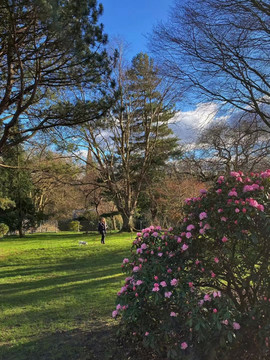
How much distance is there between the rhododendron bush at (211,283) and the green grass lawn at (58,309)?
101 cm

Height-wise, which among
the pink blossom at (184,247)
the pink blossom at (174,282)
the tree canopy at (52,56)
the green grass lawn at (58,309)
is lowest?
the green grass lawn at (58,309)

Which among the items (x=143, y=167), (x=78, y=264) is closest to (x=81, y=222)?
(x=143, y=167)

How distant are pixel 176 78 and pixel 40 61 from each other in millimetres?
3647

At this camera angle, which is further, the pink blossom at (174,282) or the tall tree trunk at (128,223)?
the tall tree trunk at (128,223)

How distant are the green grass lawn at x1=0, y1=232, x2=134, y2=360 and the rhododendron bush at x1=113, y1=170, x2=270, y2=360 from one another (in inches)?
39.8

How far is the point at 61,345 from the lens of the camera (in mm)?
3607

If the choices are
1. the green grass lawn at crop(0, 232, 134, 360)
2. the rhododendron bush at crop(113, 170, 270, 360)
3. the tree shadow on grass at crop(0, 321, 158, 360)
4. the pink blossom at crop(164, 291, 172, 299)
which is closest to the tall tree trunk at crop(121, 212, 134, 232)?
the green grass lawn at crop(0, 232, 134, 360)

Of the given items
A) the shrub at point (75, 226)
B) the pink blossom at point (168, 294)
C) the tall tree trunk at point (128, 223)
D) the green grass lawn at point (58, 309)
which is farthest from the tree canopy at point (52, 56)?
the shrub at point (75, 226)

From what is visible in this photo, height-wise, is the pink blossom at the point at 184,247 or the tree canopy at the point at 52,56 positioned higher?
the tree canopy at the point at 52,56

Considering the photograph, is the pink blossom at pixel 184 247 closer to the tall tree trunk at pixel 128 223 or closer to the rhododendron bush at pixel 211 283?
the rhododendron bush at pixel 211 283

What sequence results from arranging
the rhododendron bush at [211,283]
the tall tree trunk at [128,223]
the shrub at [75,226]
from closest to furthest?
the rhododendron bush at [211,283] < the tall tree trunk at [128,223] < the shrub at [75,226]

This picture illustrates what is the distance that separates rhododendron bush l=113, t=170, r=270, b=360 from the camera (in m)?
2.46

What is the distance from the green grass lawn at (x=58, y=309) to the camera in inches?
139

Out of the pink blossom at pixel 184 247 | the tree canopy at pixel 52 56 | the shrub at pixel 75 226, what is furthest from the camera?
the shrub at pixel 75 226
